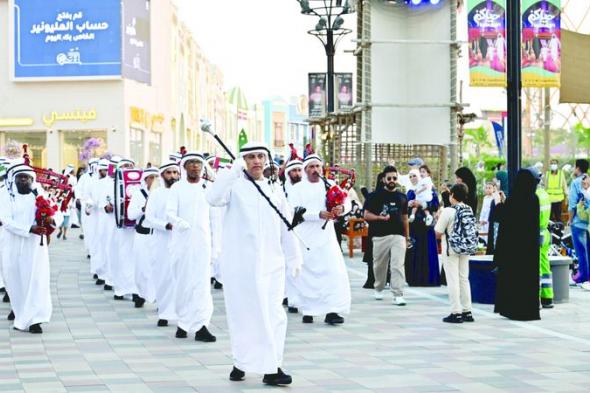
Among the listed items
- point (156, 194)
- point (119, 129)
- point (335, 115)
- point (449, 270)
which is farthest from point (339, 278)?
point (119, 129)

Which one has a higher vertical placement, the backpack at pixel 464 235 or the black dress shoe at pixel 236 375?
the backpack at pixel 464 235

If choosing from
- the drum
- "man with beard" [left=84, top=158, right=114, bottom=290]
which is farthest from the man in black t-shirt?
"man with beard" [left=84, top=158, right=114, bottom=290]

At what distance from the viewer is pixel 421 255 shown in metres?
16.5

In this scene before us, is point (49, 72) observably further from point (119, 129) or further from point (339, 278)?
point (339, 278)

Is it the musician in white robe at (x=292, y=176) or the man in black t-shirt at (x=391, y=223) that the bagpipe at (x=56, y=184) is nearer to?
the musician in white robe at (x=292, y=176)

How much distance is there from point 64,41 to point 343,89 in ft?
95.0

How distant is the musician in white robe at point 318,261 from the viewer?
12562 millimetres

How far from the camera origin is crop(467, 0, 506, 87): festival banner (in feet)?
52.0

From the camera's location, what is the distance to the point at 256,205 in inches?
353

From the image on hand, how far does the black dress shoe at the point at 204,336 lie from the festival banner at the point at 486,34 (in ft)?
22.4

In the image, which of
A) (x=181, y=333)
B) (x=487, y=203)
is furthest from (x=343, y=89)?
(x=181, y=333)

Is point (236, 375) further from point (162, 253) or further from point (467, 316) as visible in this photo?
point (467, 316)

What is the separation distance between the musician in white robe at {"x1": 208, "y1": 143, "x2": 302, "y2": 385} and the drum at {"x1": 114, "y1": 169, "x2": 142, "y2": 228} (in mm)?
6523

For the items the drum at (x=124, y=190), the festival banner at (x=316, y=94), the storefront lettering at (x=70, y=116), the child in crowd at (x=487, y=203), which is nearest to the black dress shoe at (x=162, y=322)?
the drum at (x=124, y=190)
